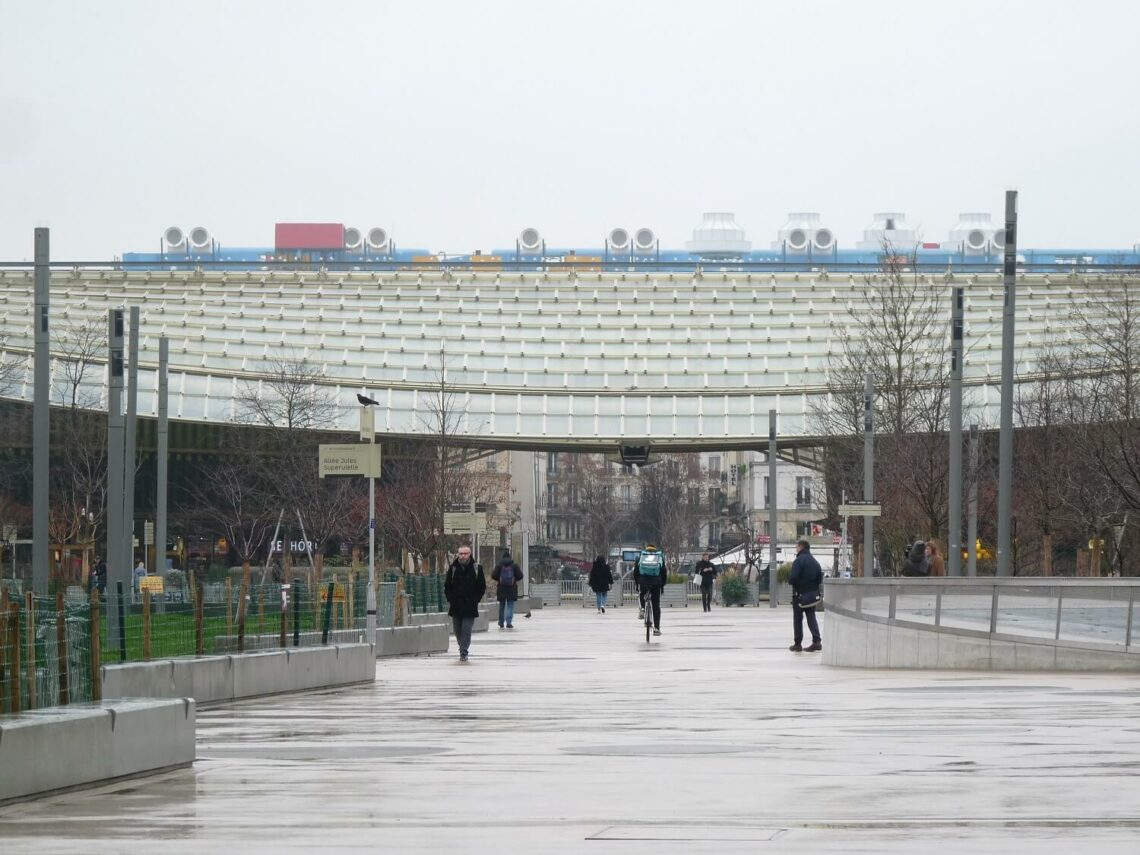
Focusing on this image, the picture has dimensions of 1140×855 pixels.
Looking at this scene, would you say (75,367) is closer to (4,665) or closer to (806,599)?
(806,599)

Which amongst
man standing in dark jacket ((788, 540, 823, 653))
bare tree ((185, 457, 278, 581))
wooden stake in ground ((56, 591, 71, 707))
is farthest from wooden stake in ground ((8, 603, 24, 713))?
bare tree ((185, 457, 278, 581))

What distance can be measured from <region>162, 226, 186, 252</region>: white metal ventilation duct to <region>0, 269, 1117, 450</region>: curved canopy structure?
2158 centimetres

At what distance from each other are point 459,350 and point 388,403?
8593 mm

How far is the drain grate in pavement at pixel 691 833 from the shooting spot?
356 inches

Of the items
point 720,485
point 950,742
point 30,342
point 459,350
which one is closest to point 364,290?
point 459,350

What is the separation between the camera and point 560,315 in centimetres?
10812

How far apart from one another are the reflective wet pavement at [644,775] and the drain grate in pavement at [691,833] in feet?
0.06

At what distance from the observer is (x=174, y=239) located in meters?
137

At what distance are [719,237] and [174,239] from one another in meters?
37.3

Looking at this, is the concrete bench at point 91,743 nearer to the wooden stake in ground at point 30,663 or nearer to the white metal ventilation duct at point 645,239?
the wooden stake in ground at point 30,663

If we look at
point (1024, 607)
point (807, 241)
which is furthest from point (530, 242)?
point (1024, 607)

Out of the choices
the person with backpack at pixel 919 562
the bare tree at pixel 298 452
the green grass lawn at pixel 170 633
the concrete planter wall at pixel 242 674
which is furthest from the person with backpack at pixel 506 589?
the green grass lawn at pixel 170 633

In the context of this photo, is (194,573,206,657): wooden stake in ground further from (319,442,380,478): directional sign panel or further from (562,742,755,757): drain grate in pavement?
(562,742,755,757): drain grate in pavement

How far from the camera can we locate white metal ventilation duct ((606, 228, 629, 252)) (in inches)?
5261
